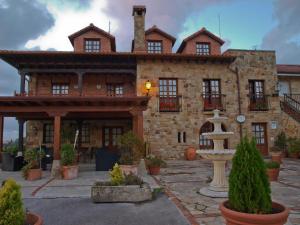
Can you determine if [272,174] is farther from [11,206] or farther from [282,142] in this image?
[282,142]

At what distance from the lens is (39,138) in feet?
50.3

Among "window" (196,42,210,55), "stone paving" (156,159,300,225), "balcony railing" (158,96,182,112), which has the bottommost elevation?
"stone paving" (156,159,300,225)

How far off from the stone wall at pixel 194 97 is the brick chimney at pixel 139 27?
110 centimetres

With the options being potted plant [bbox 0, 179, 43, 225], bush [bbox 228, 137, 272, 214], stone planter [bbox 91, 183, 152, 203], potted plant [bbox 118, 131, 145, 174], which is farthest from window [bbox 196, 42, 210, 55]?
potted plant [bbox 0, 179, 43, 225]

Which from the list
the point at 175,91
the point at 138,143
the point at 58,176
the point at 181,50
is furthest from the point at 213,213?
the point at 181,50

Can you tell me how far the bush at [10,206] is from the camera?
9.48 feet

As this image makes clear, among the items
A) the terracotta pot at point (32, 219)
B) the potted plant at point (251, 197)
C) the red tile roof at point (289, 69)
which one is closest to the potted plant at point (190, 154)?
the red tile roof at point (289, 69)

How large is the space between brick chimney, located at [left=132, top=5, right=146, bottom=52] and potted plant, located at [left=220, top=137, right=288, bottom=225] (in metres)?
12.8

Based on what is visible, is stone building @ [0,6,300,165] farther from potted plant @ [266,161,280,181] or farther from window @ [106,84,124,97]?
potted plant @ [266,161,280,181]

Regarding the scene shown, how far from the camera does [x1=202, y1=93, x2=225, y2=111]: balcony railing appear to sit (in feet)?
51.2

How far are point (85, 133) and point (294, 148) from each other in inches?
491

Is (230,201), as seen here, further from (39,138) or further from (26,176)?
(39,138)

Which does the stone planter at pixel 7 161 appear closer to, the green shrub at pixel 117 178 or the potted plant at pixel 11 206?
the green shrub at pixel 117 178

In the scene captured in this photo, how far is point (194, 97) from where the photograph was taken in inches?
606
